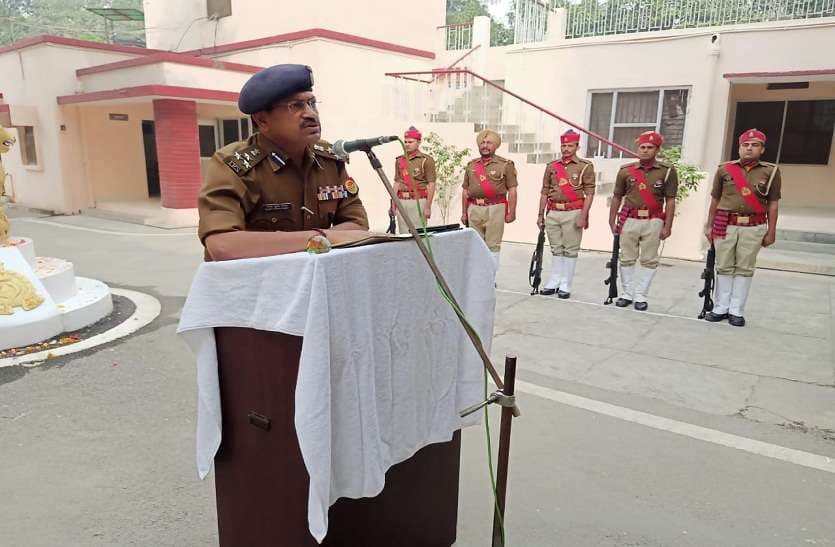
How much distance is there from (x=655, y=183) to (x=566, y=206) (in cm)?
98

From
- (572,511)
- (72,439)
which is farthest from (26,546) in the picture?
(572,511)

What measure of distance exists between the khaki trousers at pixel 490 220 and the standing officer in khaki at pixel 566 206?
0.50 m

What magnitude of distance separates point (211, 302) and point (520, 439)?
2060mm

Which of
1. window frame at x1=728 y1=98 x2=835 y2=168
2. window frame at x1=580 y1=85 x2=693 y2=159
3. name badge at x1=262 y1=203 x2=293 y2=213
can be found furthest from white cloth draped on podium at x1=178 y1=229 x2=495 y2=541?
window frame at x1=728 y1=98 x2=835 y2=168

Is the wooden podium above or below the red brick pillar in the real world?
below

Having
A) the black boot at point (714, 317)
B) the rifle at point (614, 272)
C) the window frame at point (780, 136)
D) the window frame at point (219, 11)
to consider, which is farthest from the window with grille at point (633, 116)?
the window frame at point (219, 11)

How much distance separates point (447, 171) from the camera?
35.6 feet

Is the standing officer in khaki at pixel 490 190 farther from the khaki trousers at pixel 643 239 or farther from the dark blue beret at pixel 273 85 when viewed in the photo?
the dark blue beret at pixel 273 85

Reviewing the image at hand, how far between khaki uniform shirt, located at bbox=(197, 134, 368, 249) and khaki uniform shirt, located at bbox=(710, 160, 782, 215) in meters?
4.45

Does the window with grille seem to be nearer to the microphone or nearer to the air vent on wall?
the air vent on wall

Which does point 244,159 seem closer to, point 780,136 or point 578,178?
point 578,178

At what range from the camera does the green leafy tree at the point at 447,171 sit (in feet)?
35.6

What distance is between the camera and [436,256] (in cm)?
178

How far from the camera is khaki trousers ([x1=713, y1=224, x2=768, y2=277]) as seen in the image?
210 inches
